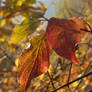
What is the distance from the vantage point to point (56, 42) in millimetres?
268

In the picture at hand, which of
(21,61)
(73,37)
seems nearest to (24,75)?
(21,61)

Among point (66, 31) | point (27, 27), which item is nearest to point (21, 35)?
point (27, 27)

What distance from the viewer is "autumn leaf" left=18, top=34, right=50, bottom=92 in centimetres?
31

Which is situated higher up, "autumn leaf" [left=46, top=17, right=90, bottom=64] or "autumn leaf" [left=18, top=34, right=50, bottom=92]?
"autumn leaf" [left=46, top=17, right=90, bottom=64]

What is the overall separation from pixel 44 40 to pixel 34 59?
0.17 ft

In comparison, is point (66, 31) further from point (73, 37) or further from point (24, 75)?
point (24, 75)

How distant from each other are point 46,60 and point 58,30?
0.27ft

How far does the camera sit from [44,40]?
0.34m

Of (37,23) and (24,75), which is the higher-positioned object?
(37,23)

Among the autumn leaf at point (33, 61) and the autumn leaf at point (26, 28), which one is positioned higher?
the autumn leaf at point (26, 28)

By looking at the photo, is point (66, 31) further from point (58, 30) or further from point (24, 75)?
point (24, 75)

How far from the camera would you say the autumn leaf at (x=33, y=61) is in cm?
31

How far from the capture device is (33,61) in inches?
13.0

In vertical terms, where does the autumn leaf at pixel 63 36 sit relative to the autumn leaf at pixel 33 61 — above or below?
above
